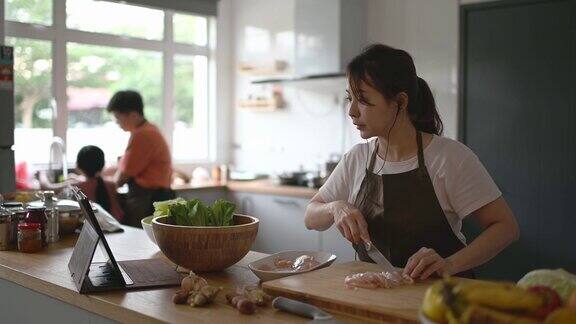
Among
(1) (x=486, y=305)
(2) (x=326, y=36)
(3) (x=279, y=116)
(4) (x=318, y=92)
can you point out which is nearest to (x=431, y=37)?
(2) (x=326, y=36)

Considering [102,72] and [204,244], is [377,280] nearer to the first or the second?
[204,244]

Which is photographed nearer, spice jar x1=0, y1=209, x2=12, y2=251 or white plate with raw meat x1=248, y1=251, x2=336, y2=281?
white plate with raw meat x1=248, y1=251, x2=336, y2=281

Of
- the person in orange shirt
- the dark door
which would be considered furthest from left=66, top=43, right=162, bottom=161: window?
the dark door

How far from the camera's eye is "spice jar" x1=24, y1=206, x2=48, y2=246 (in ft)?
7.27

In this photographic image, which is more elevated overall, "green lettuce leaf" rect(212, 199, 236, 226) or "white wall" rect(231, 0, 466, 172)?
"white wall" rect(231, 0, 466, 172)

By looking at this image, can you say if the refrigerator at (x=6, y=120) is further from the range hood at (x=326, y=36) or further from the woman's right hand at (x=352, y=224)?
the woman's right hand at (x=352, y=224)

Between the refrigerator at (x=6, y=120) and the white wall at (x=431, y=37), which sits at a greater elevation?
the white wall at (x=431, y=37)

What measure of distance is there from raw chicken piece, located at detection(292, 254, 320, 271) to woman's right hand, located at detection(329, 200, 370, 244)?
4.6 inches

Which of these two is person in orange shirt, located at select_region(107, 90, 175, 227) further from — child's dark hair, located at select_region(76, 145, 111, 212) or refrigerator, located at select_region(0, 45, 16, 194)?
refrigerator, located at select_region(0, 45, 16, 194)

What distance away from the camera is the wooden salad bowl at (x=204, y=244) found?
5.71 feet

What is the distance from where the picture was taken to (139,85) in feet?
17.4

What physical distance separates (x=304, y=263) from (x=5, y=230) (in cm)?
109

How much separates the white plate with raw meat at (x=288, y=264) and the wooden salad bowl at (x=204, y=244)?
8 cm

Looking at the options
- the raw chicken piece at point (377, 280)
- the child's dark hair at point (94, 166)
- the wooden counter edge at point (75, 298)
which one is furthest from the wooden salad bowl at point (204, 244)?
the child's dark hair at point (94, 166)
